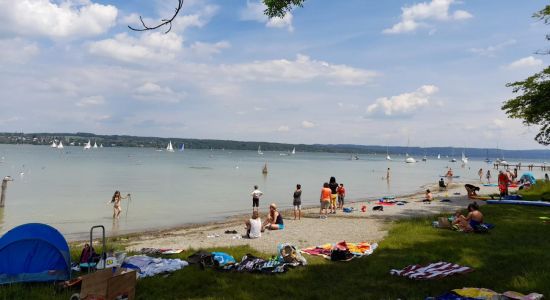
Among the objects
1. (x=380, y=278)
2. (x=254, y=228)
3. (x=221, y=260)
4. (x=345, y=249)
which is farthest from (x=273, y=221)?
(x=380, y=278)

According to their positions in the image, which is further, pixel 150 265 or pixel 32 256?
pixel 150 265

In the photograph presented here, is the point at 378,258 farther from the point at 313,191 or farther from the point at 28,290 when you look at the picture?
the point at 313,191

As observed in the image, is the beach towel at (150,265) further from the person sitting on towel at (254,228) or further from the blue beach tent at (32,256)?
the person sitting on towel at (254,228)

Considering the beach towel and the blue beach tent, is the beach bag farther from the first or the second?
the blue beach tent

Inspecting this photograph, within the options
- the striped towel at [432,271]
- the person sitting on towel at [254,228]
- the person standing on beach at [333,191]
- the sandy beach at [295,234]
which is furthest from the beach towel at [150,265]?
the person standing on beach at [333,191]

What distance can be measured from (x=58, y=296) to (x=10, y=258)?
2.10 metres

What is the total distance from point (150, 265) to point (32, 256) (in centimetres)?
265

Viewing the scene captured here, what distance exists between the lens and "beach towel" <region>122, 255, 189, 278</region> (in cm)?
994

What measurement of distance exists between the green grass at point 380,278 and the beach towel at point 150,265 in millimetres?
528

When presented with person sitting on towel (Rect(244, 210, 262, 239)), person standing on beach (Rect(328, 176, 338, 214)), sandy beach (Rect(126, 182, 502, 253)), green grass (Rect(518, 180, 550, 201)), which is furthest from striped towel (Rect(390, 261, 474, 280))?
green grass (Rect(518, 180, 550, 201))

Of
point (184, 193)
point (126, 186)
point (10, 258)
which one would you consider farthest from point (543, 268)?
point (126, 186)

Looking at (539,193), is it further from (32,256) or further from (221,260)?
(32,256)

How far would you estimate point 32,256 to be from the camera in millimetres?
9141

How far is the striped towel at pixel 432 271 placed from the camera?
8.95 meters
